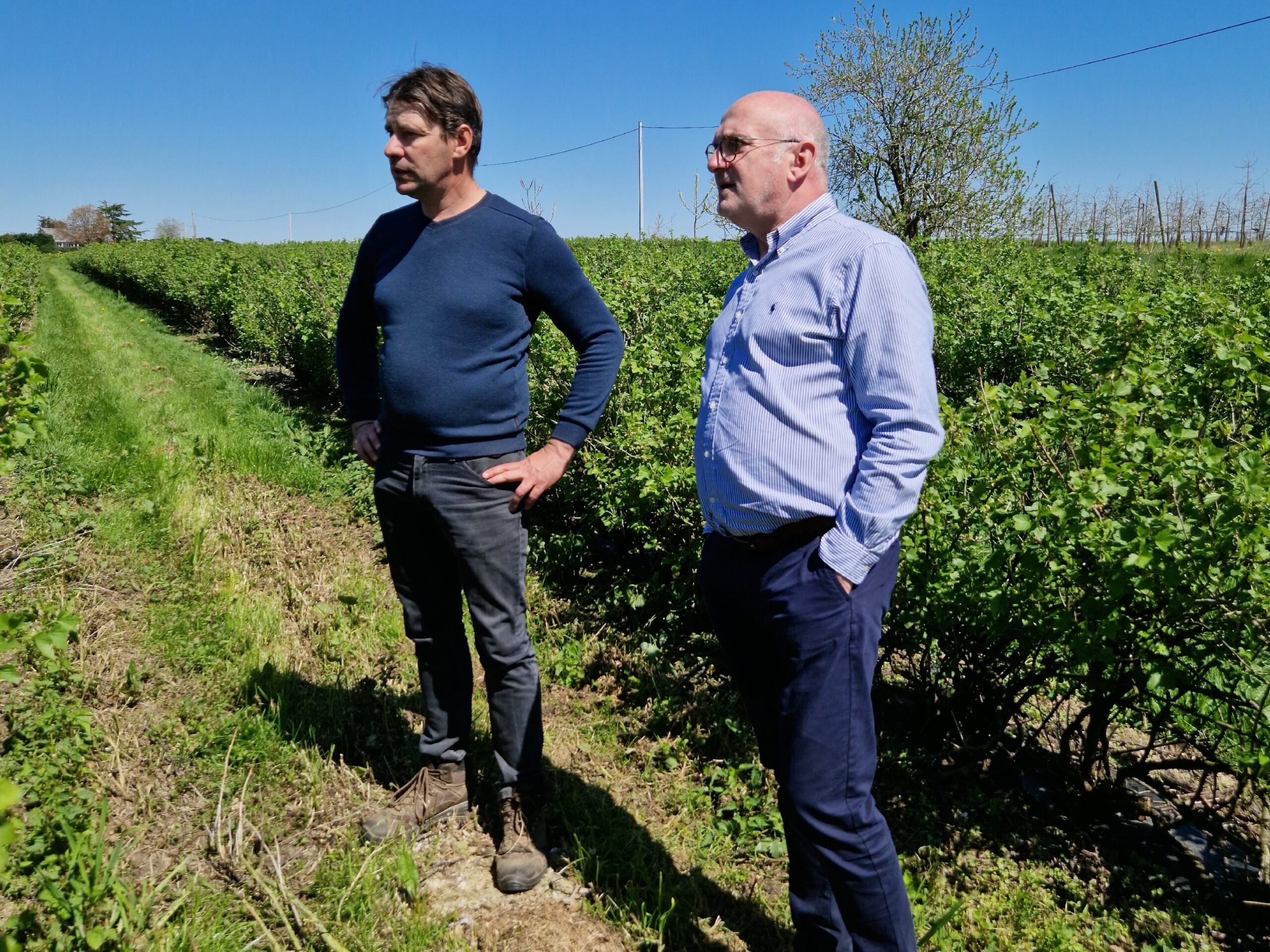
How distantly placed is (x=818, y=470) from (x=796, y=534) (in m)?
0.15

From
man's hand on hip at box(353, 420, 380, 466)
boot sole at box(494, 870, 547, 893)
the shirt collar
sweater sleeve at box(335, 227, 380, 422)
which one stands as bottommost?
boot sole at box(494, 870, 547, 893)

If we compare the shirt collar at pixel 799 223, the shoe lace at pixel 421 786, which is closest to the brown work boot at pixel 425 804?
the shoe lace at pixel 421 786

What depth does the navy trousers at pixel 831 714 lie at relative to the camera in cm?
181

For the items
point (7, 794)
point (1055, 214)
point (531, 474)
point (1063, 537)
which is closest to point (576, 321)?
point (531, 474)

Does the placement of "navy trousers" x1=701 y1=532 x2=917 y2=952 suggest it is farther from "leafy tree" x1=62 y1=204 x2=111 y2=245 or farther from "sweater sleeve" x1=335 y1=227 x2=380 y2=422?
"leafy tree" x1=62 y1=204 x2=111 y2=245

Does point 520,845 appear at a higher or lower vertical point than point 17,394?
lower

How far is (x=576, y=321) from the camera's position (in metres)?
2.57

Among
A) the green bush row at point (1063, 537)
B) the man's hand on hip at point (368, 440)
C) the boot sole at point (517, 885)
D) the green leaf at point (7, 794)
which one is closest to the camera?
the green leaf at point (7, 794)

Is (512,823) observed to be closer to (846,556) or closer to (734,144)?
(846,556)

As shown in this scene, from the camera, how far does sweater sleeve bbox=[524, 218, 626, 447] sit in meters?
2.50

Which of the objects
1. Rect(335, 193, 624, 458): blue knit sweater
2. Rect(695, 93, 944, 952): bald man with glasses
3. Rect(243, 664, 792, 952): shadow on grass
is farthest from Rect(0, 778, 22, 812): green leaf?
Rect(243, 664, 792, 952): shadow on grass

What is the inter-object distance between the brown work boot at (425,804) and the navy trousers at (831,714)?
133 cm

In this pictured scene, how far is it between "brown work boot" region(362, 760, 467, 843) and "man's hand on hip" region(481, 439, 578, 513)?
95cm

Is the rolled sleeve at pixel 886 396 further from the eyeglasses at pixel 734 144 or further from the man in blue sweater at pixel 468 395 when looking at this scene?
the man in blue sweater at pixel 468 395
